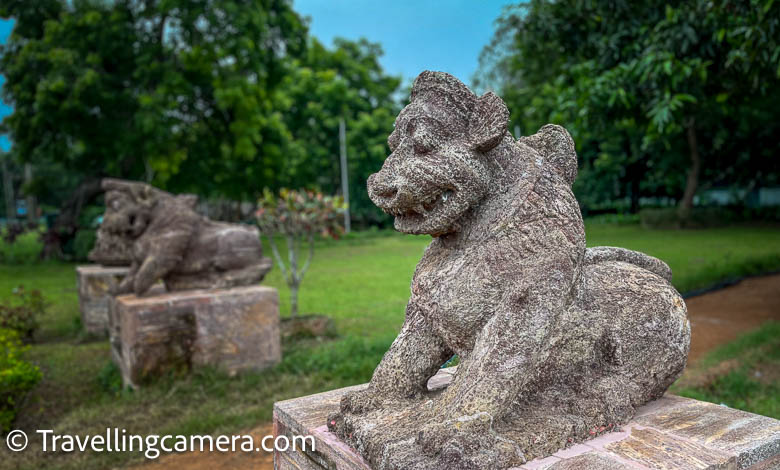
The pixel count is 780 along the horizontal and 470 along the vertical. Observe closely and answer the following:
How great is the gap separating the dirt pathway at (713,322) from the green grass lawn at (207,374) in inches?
11.0

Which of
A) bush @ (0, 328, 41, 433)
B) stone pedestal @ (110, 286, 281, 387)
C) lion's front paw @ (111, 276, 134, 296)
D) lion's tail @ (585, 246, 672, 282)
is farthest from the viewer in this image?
lion's front paw @ (111, 276, 134, 296)

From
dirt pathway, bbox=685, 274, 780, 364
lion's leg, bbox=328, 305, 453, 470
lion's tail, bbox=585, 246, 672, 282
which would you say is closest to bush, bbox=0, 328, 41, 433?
lion's leg, bbox=328, 305, 453, 470

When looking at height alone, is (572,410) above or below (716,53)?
below

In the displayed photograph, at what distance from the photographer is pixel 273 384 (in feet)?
18.4

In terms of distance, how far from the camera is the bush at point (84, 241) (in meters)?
14.7

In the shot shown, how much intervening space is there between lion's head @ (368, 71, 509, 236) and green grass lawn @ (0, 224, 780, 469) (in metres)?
3.28

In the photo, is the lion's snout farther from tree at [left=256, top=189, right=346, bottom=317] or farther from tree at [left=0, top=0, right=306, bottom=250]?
tree at [left=0, top=0, right=306, bottom=250]

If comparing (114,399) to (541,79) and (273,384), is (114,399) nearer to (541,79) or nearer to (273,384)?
(273,384)

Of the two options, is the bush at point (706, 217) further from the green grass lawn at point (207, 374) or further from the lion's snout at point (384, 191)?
the lion's snout at point (384, 191)

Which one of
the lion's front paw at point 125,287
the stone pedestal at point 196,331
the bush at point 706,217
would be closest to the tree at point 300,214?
the stone pedestal at point 196,331

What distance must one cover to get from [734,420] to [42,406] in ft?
17.6

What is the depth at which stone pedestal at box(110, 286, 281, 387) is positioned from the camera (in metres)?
5.48

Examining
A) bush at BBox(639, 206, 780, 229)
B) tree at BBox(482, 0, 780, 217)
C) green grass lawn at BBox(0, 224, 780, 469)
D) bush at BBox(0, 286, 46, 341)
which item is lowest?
green grass lawn at BBox(0, 224, 780, 469)

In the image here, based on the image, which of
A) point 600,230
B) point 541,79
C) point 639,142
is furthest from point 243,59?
point 639,142
